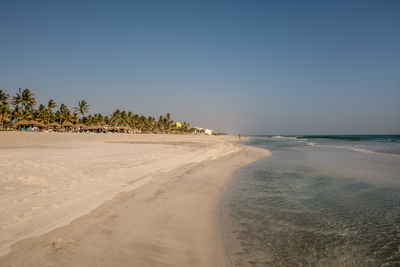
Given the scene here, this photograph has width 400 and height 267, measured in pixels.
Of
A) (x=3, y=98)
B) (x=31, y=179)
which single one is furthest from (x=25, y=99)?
(x=31, y=179)

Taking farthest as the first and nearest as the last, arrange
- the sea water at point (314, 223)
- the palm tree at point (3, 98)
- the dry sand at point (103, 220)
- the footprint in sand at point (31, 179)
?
the palm tree at point (3, 98), the footprint in sand at point (31, 179), the sea water at point (314, 223), the dry sand at point (103, 220)

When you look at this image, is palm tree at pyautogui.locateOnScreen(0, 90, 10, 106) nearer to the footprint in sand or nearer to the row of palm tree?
the row of palm tree

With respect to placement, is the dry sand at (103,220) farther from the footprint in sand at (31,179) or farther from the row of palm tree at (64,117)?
the row of palm tree at (64,117)

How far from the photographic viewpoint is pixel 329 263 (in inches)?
115

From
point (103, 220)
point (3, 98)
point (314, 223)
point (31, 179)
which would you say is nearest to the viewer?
point (103, 220)

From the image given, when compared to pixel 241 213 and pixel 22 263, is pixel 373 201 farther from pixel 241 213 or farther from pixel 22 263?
pixel 22 263

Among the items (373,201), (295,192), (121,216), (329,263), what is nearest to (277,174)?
(295,192)

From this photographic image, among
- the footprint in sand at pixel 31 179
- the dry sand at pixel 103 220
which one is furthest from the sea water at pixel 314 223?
the footprint in sand at pixel 31 179

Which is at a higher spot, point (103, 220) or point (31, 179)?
point (31, 179)

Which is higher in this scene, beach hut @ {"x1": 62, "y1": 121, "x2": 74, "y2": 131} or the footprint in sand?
beach hut @ {"x1": 62, "y1": 121, "x2": 74, "y2": 131}

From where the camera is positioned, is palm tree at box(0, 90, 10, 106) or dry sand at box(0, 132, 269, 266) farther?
palm tree at box(0, 90, 10, 106)

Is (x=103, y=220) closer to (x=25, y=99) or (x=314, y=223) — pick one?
(x=314, y=223)

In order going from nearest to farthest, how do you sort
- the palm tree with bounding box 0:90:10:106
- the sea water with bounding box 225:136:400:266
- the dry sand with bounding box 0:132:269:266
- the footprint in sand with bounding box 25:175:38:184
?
1. the dry sand with bounding box 0:132:269:266
2. the sea water with bounding box 225:136:400:266
3. the footprint in sand with bounding box 25:175:38:184
4. the palm tree with bounding box 0:90:10:106

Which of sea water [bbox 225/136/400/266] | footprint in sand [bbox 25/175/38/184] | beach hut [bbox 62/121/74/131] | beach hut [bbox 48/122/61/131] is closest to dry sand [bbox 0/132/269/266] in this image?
footprint in sand [bbox 25/175/38/184]
